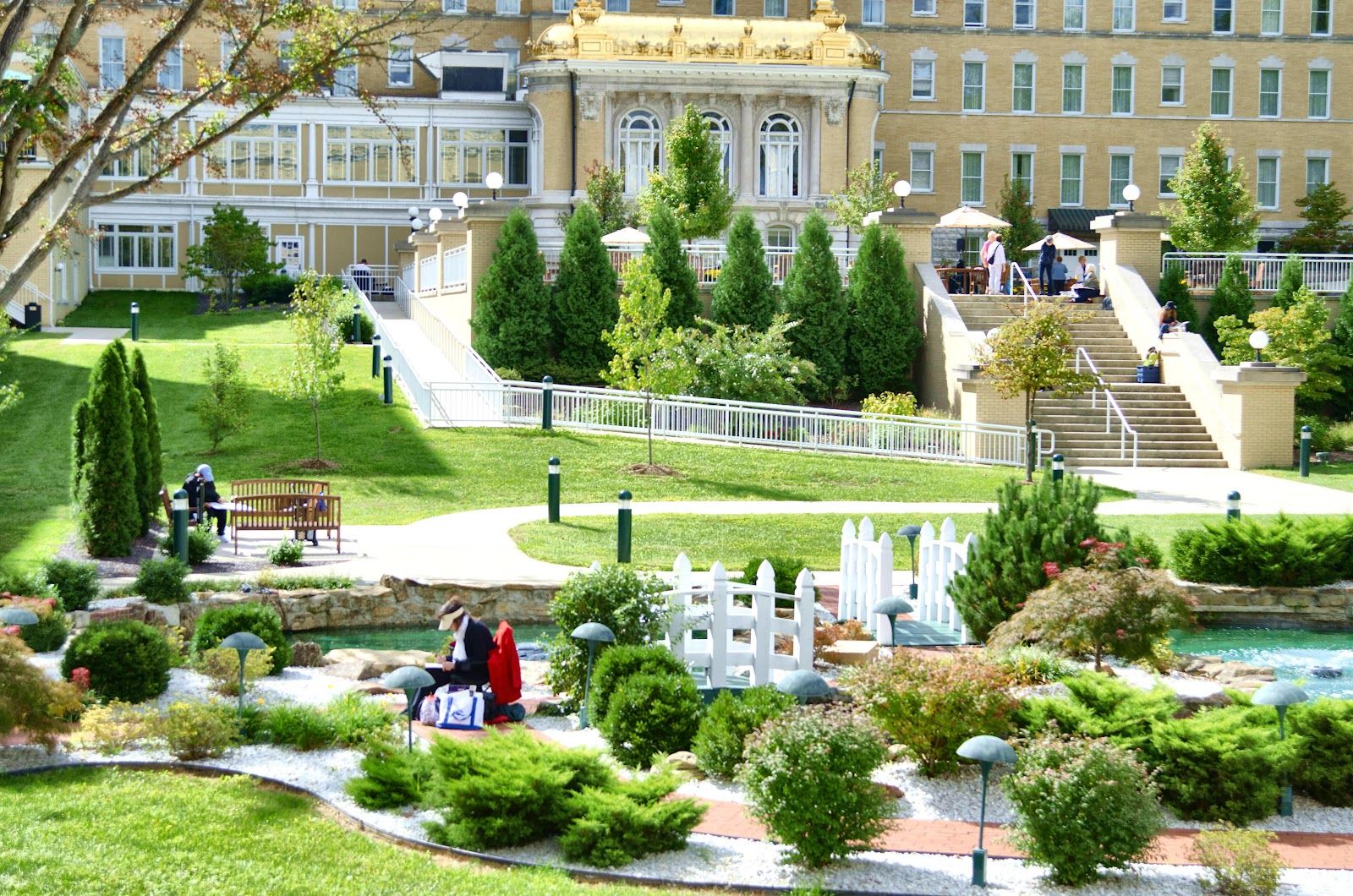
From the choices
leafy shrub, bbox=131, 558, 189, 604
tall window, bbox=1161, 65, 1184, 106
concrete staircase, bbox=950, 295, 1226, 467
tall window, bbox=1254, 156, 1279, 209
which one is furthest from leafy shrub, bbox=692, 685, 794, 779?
tall window, bbox=1254, 156, 1279, 209

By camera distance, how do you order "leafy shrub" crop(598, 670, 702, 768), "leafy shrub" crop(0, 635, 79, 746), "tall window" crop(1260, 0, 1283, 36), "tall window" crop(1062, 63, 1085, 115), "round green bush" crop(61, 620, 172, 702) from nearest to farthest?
→ "leafy shrub" crop(0, 635, 79, 746) < "leafy shrub" crop(598, 670, 702, 768) < "round green bush" crop(61, 620, 172, 702) < "tall window" crop(1062, 63, 1085, 115) < "tall window" crop(1260, 0, 1283, 36)

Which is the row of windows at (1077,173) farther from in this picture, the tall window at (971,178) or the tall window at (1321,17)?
the tall window at (1321,17)

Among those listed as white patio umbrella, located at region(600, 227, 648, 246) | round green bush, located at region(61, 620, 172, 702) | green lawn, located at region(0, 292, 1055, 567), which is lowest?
round green bush, located at region(61, 620, 172, 702)

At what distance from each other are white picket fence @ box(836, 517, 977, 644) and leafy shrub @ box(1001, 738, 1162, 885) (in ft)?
23.5

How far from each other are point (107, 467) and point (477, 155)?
3615cm

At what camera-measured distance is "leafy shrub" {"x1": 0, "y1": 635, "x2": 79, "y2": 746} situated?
12.0m

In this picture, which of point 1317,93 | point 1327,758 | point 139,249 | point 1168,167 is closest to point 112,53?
point 139,249

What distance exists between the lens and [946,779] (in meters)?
12.5

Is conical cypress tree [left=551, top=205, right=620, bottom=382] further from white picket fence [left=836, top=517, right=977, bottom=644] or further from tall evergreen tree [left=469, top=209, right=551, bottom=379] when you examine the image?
white picket fence [left=836, top=517, right=977, bottom=644]

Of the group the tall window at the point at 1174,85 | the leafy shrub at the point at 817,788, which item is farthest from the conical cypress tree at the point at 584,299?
the tall window at the point at 1174,85

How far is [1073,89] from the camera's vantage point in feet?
197

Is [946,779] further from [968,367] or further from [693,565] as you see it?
[968,367]

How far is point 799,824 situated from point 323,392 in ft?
71.1

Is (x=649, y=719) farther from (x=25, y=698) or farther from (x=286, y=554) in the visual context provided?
(x=286, y=554)
